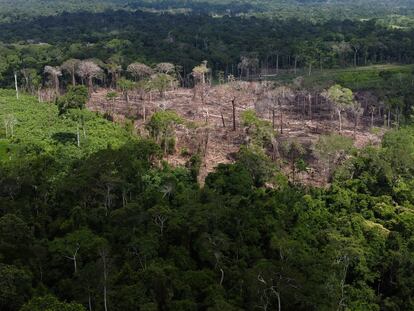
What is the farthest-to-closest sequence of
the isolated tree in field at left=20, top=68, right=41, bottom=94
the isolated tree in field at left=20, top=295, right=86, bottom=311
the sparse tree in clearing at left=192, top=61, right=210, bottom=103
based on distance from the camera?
the isolated tree in field at left=20, top=68, right=41, bottom=94 < the sparse tree in clearing at left=192, top=61, right=210, bottom=103 < the isolated tree in field at left=20, top=295, right=86, bottom=311

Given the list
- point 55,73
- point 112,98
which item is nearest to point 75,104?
point 112,98

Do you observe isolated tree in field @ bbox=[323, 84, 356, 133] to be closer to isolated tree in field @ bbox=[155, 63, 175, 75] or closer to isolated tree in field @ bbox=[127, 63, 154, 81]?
isolated tree in field @ bbox=[155, 63, 175, 75]

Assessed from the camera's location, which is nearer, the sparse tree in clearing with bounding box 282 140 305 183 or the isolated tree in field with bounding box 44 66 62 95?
the sparse tree in clearing with bounding box 282 140 305 183

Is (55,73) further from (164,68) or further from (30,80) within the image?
(164,68)

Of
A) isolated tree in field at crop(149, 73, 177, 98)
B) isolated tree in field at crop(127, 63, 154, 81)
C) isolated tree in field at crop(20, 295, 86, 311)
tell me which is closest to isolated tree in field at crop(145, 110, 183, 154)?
isolated tree in field at crop(149, 73, 177, 98)

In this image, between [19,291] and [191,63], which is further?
[191,63]

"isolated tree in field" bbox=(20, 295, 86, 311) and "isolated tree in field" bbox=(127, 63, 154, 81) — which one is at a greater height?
"isolated tree in field" bbox=(127, 63, 154, 81)

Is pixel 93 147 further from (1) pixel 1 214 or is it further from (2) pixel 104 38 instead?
(2) pixel 104 38

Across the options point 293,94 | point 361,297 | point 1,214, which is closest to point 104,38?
point 293,94

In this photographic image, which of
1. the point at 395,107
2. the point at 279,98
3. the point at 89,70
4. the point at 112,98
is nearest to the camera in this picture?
the point at 395,107
